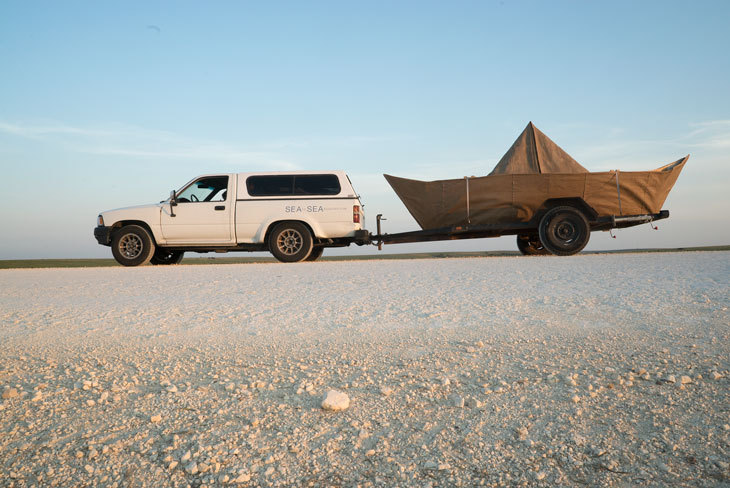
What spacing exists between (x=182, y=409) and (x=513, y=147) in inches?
447

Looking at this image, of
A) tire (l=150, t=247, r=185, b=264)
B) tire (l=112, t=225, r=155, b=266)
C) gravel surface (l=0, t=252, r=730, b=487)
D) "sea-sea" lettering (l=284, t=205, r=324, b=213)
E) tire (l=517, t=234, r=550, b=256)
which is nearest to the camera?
gravel surface (l=0, t=252, r=730, b=487)

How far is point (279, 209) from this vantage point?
36.8 ft

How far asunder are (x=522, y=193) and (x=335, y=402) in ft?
31.1

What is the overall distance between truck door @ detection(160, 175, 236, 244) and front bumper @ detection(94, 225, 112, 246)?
135 centimetres

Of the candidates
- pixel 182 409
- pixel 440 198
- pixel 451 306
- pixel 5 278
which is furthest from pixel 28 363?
pixel 440 198

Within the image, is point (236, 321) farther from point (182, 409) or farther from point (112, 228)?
point (112, 228)

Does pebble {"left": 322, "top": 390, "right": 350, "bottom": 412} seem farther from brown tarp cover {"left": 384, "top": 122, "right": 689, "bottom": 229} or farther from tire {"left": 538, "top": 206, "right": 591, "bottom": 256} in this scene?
tire {"left": 538, "top": 206, "right": 591, "bottom": 256}

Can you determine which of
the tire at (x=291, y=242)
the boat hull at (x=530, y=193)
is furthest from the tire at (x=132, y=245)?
the boat hull at (x=530, y=193)

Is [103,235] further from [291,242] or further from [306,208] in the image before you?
[306,208]

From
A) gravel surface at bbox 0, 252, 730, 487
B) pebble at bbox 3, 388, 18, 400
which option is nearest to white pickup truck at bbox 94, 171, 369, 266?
gravel surface at bbox 0, 252, 730, 487

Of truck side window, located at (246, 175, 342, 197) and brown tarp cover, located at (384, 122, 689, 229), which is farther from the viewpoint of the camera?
truck side window, located at (246, 175, 342, 197)

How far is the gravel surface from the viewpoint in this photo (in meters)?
2.05

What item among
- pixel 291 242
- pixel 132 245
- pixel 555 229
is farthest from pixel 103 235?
pixel 555 229

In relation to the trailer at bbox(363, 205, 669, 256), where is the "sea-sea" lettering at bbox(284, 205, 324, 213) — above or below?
above
